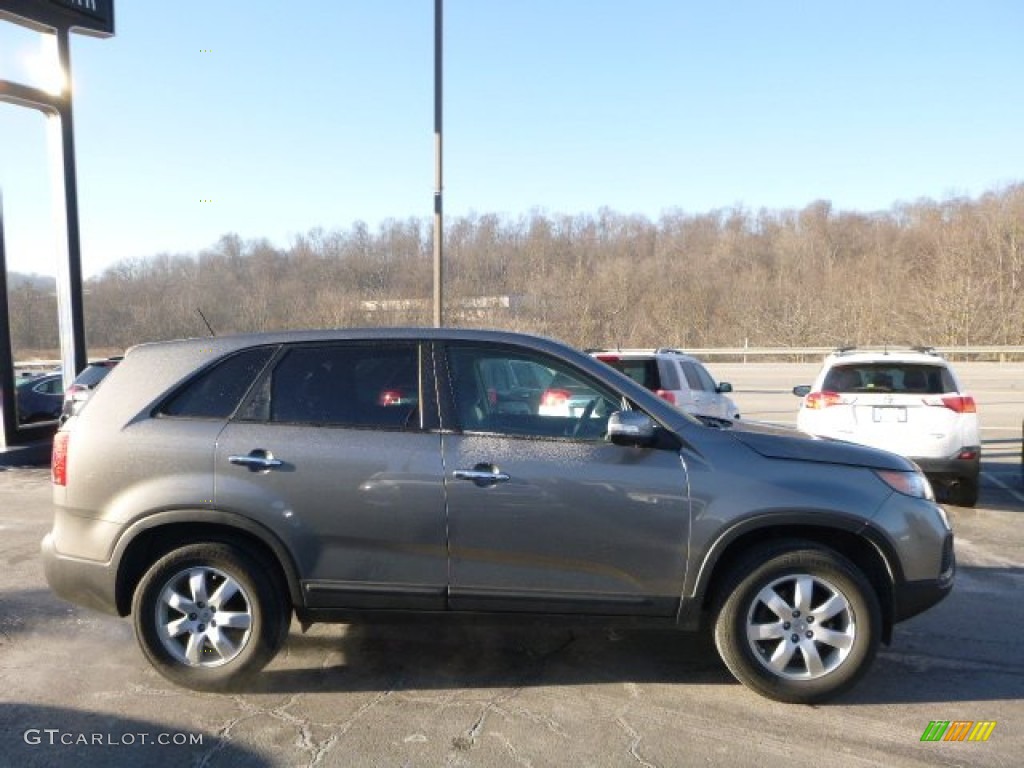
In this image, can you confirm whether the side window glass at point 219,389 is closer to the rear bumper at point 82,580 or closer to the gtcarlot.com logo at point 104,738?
the rear bumper at point 82,580

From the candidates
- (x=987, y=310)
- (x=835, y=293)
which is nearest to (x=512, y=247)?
A: (x=835, y=293)

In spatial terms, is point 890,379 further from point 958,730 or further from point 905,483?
point 958,730

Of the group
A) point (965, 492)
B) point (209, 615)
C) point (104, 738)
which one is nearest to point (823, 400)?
point (965, 492)

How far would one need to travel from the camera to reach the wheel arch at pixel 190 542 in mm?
3859

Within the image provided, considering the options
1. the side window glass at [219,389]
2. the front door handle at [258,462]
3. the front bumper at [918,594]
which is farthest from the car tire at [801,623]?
the side window glass at [219,389]

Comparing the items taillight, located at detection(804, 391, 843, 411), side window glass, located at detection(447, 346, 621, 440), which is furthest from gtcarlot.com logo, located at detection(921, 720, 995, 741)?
taillight, located at detection(804, 391, 843, 411)

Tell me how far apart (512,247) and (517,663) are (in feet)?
139

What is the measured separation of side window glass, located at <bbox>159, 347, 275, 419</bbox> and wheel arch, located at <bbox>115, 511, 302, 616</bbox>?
52cm

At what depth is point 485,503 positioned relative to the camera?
149 inches

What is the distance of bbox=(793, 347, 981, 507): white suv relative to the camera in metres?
8.19

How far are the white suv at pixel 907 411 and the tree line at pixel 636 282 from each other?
7.95 m

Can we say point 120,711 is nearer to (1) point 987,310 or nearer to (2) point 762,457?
(2) point 762,457

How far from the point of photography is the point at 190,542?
402cm

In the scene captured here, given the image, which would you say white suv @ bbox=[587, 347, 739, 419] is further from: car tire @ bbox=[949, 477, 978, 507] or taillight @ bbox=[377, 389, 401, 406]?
taillight @ bbox=[377, 389, 401, 406]
